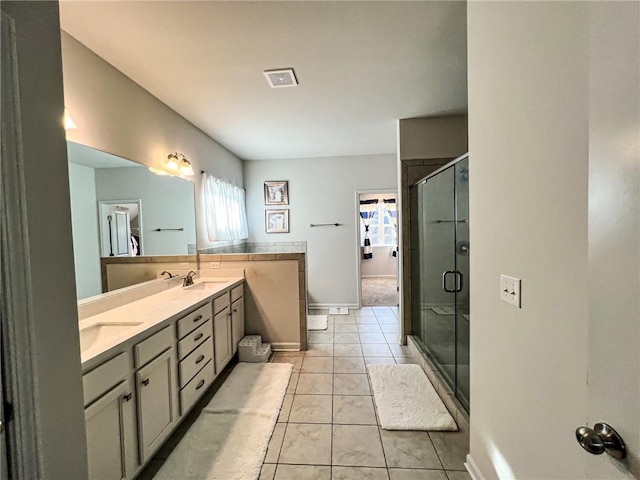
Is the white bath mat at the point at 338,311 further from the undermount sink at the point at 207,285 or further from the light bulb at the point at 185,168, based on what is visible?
the light bulb at the point at 185,168

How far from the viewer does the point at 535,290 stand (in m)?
1.01

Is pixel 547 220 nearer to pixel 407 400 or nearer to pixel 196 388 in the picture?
pixel 407 400

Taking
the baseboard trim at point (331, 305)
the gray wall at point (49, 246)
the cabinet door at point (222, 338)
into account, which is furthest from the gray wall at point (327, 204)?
the gray wall at point (49, 246)

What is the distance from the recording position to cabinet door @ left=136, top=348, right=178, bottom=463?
1.55m

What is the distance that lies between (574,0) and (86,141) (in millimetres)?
2476

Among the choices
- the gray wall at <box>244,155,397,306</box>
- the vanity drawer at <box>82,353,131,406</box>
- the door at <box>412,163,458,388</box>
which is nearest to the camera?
the vanity drawer at <box>82,353,131,406</box>

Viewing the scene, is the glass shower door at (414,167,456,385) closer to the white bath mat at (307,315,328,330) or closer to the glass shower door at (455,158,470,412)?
the glass shower door at (455,158,470,412)

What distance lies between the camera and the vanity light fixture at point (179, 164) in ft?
9.29

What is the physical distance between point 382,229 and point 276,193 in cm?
398

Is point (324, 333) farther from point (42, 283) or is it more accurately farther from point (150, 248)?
point (42, 283)

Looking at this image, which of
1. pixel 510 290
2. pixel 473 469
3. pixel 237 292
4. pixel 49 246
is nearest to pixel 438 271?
pixel 473 469

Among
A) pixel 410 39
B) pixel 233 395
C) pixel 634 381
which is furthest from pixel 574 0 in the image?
pixel 233 395

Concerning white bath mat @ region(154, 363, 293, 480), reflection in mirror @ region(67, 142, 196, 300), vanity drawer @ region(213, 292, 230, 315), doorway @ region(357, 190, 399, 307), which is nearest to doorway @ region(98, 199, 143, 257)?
reflection in mirror @ region(67, 142, 196, 300)

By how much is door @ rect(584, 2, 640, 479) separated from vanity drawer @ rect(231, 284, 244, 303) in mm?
2785
